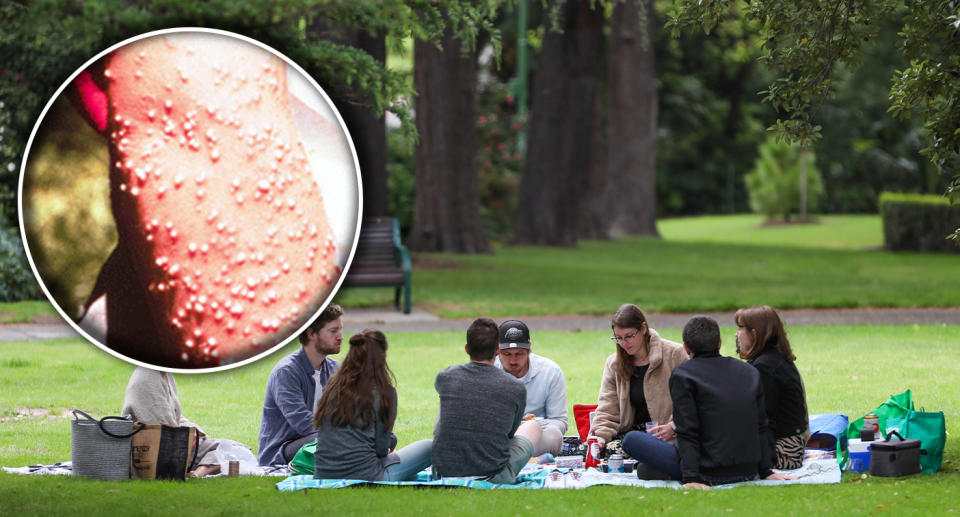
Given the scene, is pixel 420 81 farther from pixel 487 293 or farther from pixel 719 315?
pixel 719 315

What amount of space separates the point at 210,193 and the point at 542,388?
352cm

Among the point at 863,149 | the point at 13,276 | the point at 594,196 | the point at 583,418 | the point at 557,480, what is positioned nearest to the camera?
the point at 557,480

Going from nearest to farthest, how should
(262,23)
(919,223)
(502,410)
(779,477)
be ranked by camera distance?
(262,23) < (502,410) < (779,477) < (919,223)

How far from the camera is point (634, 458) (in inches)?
322

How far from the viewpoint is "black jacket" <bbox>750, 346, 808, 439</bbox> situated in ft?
26.9

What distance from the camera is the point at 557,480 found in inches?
315

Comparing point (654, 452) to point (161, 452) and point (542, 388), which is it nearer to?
point (542, 388)

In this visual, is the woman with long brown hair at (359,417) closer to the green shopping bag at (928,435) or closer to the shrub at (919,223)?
the green shopping bag at (928,435)

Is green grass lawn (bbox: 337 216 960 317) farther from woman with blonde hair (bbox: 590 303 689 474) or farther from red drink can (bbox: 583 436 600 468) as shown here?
red drink can (bbox: 583 436 600 468)

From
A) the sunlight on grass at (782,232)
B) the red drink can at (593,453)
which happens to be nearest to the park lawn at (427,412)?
the red drink can at (593,453)

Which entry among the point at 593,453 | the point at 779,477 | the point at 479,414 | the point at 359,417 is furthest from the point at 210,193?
the point at 779,477

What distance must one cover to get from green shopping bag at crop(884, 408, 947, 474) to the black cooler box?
123 mm

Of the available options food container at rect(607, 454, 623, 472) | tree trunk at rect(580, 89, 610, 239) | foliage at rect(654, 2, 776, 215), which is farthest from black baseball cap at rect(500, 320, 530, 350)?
foliage at rect(654, 2, 776, 215)

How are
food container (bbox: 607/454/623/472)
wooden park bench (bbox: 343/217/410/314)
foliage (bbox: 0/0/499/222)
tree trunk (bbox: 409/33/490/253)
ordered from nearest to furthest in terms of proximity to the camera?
1. foliage (bbox: 0/0/499/222)
2. food container (bbox: 607/454/623/472)
3. wooden park bench (bbox: 343/217/410/314)
4. tree trunk (bbox: 409/33/490/253)
